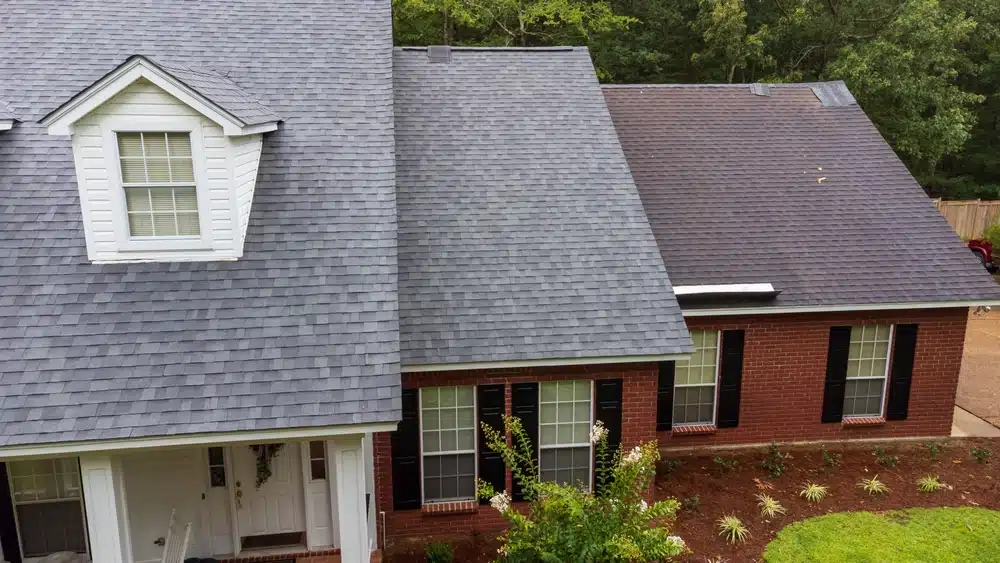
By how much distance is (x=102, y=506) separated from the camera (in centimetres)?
630

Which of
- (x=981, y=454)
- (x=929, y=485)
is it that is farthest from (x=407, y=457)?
(x=981, y=454)

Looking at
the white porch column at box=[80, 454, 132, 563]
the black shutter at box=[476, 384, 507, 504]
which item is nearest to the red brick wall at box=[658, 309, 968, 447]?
the black shutter at box=[476, 384, 507, 504]

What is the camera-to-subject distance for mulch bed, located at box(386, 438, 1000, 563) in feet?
28.2

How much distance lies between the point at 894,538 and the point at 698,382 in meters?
3.34

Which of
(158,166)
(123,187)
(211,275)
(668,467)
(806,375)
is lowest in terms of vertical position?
(668,467)

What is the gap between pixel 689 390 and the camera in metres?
10.9

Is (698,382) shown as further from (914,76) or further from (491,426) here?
(914,76)

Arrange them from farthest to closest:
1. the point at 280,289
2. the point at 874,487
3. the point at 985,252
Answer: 1. the point at 985,252
2. the point at 874,487
3. the point at 280,289

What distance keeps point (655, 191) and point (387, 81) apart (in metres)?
5.25

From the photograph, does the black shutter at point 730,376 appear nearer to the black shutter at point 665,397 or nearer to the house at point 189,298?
the black shutter at point 665,397

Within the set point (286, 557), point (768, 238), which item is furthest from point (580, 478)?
point (768, 238)

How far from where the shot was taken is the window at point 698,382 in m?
10.8

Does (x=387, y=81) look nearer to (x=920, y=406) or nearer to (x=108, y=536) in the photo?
(x=108, y=536)

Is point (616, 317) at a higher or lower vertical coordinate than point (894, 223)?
lower
